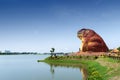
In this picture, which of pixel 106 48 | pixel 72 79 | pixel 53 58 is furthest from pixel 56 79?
pixel 106 48

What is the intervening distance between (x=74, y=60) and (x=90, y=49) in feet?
48.5

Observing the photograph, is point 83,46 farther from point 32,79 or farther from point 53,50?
point 32,79

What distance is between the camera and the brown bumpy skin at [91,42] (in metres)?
101

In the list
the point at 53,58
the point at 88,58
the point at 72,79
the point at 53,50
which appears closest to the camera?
the point at 72,79

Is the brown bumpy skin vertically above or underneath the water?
above

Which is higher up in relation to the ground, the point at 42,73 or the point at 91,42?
the point at 91,42

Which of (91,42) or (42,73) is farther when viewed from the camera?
(91,42)

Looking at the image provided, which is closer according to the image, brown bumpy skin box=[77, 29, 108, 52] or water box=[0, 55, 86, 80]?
water box=[0, 55, 86, 80]

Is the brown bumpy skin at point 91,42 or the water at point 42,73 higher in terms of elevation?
the brown bumpy skin at point 91,42

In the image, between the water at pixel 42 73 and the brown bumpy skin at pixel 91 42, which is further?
the brown bumpy skin at pixel 91 42

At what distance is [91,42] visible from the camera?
4003 inches

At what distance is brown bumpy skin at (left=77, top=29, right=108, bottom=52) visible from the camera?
10094 centimetres

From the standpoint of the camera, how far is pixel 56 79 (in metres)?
45.3

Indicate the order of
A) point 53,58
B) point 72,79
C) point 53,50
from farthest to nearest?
point 53,50, point 53,58, point 72,79
